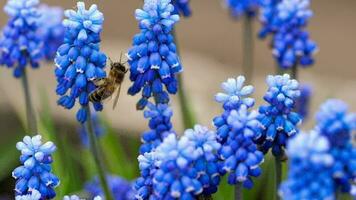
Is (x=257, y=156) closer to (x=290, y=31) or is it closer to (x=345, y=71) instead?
(x=290, y=31)

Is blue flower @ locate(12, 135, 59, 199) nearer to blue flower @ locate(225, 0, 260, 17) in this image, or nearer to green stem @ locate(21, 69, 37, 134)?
green stem @ locate(21, 69, 37, 134)

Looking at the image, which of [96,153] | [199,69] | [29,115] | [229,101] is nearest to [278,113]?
[229,101]

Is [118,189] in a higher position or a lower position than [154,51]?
lower

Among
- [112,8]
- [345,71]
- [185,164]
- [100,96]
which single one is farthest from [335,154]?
[112,8]

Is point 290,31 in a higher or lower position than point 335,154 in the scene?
higher

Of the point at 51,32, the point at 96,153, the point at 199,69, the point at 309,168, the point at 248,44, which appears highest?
the point at 199,69

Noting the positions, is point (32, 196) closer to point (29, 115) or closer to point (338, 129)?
point (338, 129)

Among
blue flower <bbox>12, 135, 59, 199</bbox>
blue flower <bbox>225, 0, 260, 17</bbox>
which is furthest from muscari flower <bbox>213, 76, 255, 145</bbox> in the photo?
blue flower <bbox>225, 0, 260, 17</bbox>

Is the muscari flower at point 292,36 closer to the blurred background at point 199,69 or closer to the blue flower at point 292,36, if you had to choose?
the blue flower at point 292,36
